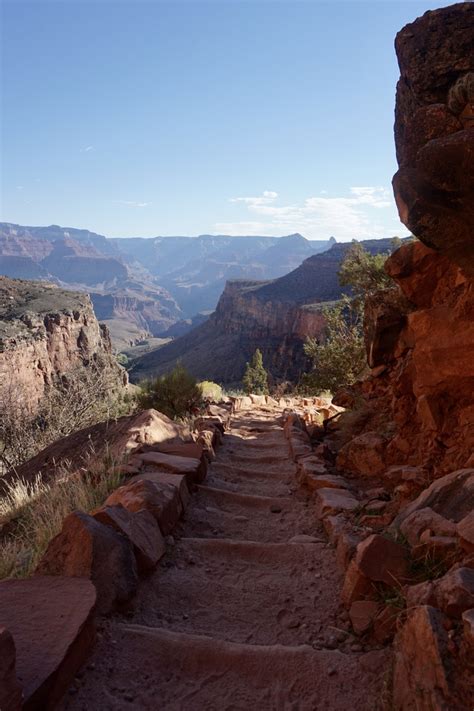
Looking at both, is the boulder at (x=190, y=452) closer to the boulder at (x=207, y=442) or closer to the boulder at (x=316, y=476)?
the boulder at (x=207, y=442)

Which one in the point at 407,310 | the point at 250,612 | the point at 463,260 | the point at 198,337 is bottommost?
the point at 198,337

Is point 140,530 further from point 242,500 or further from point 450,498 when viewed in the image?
point 450,498

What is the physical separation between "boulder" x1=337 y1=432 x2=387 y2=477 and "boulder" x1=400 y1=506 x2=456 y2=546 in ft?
7.00

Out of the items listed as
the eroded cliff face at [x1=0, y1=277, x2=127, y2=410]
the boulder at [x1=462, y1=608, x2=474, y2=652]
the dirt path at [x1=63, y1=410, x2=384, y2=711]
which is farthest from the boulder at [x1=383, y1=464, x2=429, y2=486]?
the eroded cliff face at [x1=0, y1=277, x2=127, y2=410]

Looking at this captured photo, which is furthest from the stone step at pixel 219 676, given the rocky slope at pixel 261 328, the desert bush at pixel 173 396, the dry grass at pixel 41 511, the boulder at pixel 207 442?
the rocky slope at pixel 261 328

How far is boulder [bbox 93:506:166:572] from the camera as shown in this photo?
3.04 m

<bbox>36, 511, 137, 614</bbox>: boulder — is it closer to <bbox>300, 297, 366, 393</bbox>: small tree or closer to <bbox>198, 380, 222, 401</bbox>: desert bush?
<bbox>198, 380, 222, 401</bbox>: desert bush

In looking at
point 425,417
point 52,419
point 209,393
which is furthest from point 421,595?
point 52,419

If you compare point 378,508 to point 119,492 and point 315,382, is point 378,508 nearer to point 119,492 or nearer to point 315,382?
point 119,492

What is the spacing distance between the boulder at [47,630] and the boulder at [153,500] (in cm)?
106

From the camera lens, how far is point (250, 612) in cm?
292

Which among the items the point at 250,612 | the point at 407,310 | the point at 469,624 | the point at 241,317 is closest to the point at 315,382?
the point at 407,310

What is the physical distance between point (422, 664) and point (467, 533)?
0.68 metres

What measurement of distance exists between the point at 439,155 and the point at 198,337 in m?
88.6
